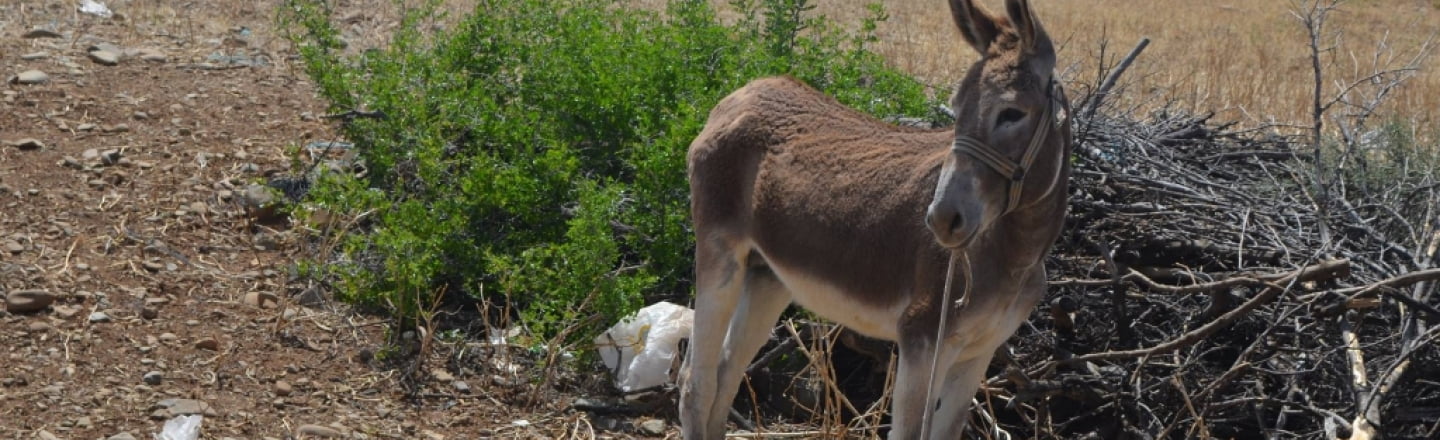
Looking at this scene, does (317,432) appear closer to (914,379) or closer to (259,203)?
(259,203)

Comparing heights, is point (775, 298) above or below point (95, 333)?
above

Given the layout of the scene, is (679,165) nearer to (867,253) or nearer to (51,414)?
(867,253)

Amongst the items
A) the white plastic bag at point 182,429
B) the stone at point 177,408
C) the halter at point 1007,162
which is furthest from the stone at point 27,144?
the halter at point 1007,162

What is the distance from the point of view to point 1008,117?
4012 millimetres

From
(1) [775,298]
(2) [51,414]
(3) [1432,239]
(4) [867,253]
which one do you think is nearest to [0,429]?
(2) [51,414]

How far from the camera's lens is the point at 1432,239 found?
5781 millimetres

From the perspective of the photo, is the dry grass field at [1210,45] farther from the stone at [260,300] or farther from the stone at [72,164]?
the stone at [72,164]


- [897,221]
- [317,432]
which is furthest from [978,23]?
[317,432]

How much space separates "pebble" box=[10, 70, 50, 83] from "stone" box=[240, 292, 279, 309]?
3204 mm

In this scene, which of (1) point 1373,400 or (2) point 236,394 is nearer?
(1) point 1373,400

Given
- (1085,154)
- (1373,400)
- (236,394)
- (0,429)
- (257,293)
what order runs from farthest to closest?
(257,293)
(1085,154)
(236,394)
(0,429)
(1373,400)

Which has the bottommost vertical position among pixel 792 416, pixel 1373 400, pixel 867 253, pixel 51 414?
pixel 792 416

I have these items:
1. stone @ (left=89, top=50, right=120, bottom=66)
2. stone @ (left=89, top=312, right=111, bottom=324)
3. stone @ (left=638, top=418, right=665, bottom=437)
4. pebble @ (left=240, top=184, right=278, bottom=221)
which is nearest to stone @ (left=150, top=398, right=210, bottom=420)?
stone @ (left=89, top=312, right=111, bottom=324)

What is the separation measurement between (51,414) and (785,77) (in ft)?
10.0
